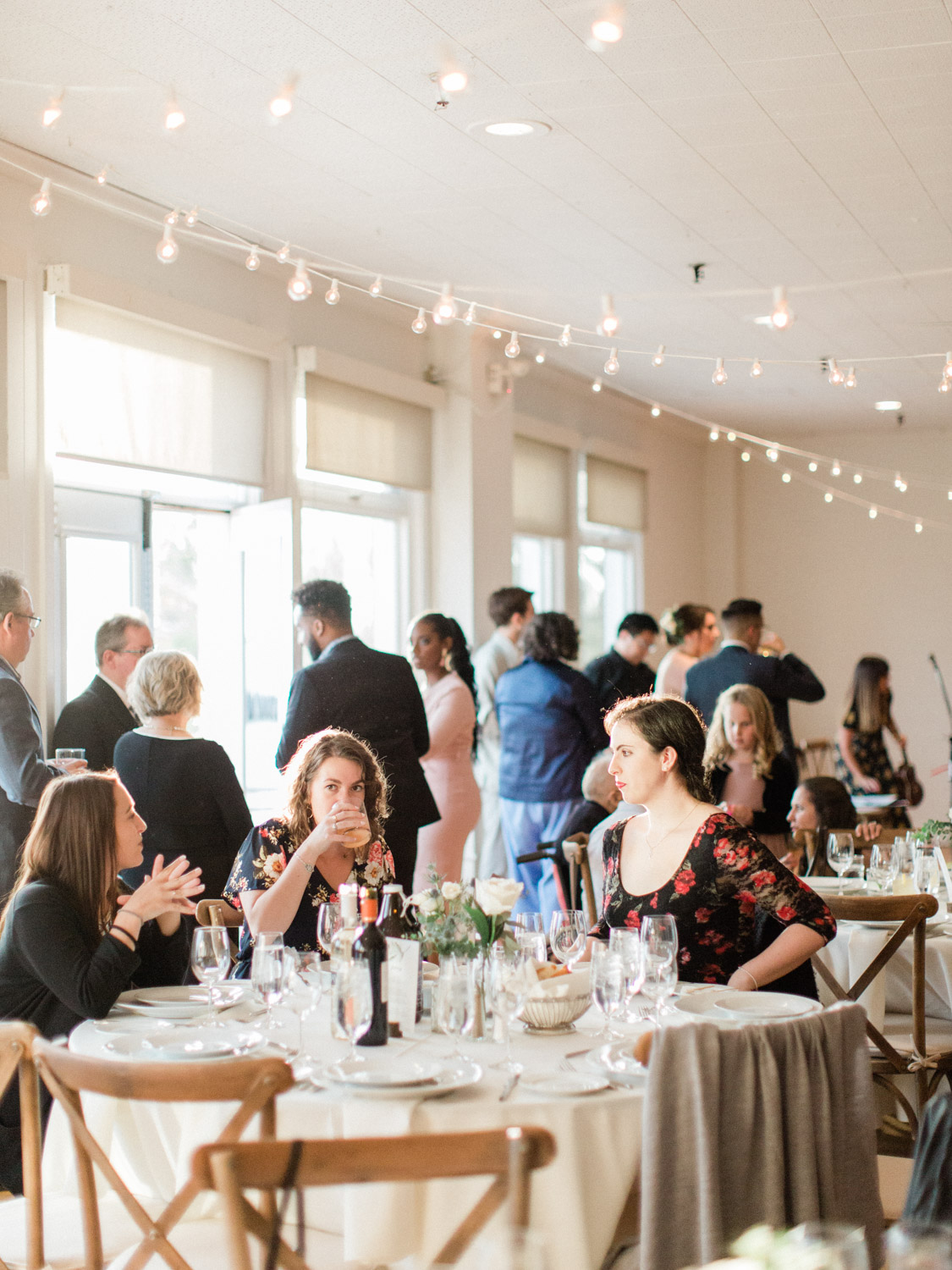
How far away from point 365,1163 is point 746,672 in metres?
4.64

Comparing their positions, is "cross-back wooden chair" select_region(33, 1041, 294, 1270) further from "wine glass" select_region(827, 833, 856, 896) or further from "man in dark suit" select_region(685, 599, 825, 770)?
"man in dark suit" select_region(685, 599, 825, 770)

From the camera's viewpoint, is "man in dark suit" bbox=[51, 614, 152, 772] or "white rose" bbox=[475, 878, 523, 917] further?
"man in dark suit" bbox=[51, 614, 152, 772]

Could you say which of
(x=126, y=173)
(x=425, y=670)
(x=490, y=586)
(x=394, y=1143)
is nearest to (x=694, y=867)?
(x=394, y=1143)

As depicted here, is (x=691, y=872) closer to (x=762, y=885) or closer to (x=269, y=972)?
(x=762, y=885)

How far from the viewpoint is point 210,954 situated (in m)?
2.34

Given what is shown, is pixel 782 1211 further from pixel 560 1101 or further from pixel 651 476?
pixel 651 476

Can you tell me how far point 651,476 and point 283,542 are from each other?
14.7ft

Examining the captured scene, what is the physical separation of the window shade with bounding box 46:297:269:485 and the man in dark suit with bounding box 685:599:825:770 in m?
2.14

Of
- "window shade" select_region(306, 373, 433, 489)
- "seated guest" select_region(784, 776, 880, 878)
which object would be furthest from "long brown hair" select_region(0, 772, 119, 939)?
"window shade" select_region(306, 373, 433, 489)

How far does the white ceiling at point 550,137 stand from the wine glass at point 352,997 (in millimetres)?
2294

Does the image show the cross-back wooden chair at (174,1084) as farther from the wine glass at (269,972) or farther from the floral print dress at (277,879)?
the floral print dress at (277,879)

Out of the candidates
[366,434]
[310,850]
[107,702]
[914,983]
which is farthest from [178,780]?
[366,434]

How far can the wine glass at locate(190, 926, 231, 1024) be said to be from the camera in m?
2.34

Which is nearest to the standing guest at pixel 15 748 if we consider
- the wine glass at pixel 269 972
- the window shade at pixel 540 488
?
the wine glass at pixel 269 972
